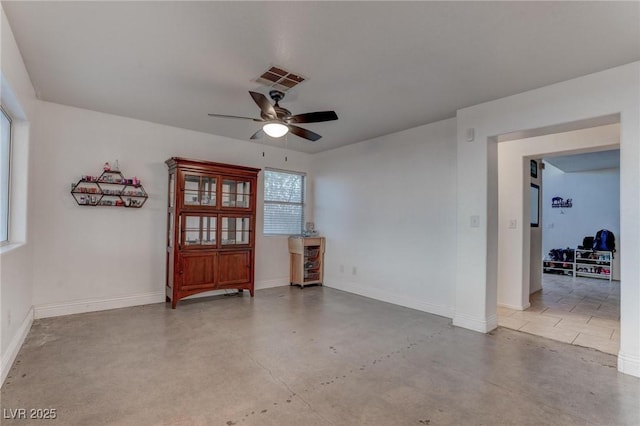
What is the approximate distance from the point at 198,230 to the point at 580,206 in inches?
346

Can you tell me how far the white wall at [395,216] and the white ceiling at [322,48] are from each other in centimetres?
90

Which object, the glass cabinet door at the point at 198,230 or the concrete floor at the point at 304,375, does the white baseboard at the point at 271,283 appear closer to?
the glass cabinet door at the point at 198,230

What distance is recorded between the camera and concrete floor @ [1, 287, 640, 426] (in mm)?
1942

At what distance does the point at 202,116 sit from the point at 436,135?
3123 millimetres

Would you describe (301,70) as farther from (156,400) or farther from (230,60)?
(156,400)

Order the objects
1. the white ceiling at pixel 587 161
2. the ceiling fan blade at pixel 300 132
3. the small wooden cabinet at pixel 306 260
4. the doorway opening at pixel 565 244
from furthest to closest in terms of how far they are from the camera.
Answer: the white ceiling at pixel 587 161 < the small wooden cabinet at pixel 306 260 < the doorway opening at pixel 565 244 < the ceiling fan blade at pixel 300 132

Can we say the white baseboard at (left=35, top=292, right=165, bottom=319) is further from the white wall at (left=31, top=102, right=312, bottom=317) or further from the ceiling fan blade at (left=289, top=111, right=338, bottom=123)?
the ceiling fan blade at (left=289, top=111, right=338, bottom=123)

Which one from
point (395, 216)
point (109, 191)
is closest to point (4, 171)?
point (109, 191)

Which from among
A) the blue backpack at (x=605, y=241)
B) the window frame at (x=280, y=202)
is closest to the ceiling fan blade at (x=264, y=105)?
the window frame at (x=280, y=202)

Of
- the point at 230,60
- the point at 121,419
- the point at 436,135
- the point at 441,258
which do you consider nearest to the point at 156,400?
the point at 121,419

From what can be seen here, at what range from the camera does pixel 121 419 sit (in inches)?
72.8

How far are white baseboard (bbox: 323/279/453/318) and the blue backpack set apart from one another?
5.45 meters

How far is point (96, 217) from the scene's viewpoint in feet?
13.2

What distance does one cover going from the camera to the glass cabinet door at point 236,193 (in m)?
4.62
